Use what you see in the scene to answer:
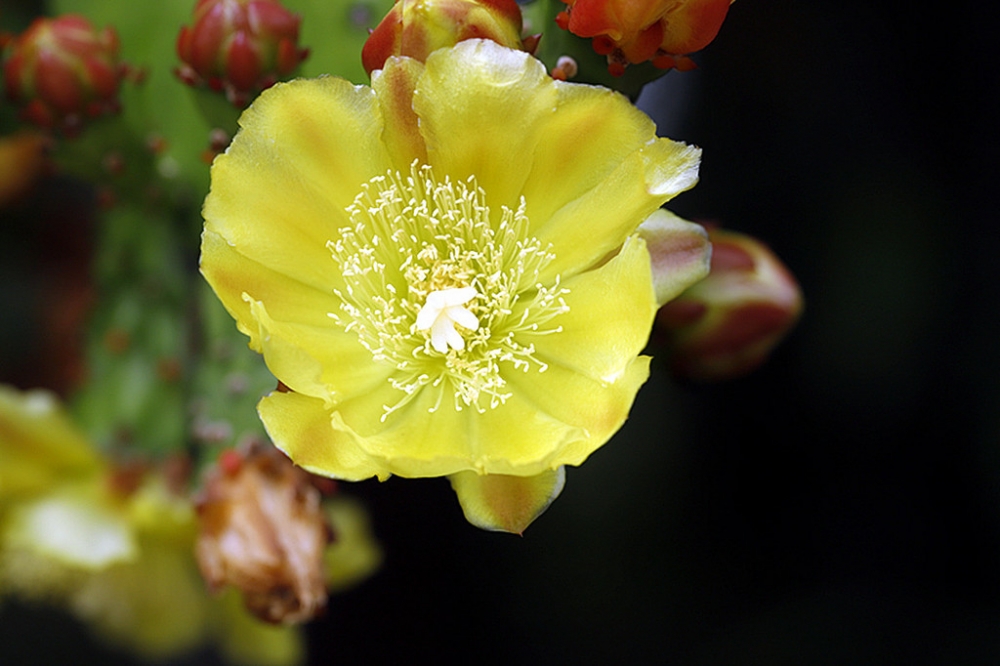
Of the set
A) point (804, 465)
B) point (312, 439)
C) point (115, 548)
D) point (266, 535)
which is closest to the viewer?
point (312, 439)

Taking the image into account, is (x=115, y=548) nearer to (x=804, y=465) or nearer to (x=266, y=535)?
(x=266, y=535)

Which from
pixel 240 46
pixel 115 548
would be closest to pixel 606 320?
pixel 240 46

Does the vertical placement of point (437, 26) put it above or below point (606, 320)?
above

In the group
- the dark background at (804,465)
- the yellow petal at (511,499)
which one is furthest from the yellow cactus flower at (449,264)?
the dark background at (804,465)

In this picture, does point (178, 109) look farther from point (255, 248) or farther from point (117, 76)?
point (255, 248)

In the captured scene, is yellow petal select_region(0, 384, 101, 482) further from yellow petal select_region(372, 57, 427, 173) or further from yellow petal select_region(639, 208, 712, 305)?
yellow petal select_region(639, 208, 712, 305)

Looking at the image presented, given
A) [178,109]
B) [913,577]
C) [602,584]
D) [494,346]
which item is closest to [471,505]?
[494,346]
